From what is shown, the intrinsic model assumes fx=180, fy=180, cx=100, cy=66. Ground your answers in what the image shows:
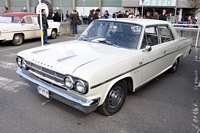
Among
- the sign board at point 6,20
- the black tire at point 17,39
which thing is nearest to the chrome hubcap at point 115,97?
the black tire at point 17,39

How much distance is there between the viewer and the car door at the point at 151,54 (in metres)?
3.66

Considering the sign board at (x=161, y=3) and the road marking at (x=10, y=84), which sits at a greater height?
the sign board at (x=161, y=3)

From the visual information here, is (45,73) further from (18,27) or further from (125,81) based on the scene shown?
(18,27)

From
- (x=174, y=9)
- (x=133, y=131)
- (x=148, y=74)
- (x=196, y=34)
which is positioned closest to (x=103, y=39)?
(x=148, y=74)

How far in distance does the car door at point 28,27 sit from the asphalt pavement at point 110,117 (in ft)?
17.4

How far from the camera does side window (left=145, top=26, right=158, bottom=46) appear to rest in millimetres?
3886

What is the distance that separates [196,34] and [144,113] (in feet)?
27.2

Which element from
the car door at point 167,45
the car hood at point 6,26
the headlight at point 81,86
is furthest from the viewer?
the car hood at point 6,26

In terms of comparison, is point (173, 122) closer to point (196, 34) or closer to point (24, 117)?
point (24, 117)

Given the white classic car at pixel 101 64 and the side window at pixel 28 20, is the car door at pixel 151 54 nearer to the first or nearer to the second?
the white classic car at pixel 101 64

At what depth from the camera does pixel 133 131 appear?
2.87m

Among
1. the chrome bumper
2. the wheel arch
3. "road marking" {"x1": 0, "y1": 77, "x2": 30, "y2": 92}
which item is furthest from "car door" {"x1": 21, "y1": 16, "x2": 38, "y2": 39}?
the wheel arch

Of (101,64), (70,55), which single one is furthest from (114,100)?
(70,55)

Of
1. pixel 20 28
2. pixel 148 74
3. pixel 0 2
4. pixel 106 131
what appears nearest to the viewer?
pixel 106 131
